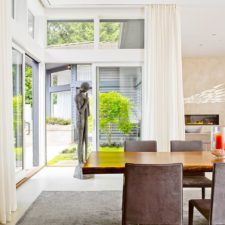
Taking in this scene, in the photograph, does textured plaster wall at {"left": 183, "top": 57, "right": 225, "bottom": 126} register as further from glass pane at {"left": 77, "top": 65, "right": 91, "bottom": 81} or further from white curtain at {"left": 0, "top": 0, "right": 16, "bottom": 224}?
white curtain at {"left": 0, "top": 0, "right": 16, "bottom": 224}

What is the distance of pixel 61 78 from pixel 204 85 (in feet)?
18.9

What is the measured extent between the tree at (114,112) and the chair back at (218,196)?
13.9 feet

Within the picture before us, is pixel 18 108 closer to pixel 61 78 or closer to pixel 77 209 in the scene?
pixel 61 78

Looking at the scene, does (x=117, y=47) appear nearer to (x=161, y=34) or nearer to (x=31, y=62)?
(x=161, y=34)

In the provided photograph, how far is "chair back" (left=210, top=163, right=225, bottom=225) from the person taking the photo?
2174mm

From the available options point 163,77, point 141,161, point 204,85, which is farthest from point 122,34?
point 204,85

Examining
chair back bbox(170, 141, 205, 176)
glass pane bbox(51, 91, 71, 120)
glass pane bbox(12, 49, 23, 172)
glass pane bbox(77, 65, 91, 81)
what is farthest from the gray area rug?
glass pane bbox(77, 65, 91, 81)

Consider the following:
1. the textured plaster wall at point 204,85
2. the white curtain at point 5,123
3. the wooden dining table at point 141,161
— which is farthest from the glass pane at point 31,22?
the textured plaster wall at point 204,85

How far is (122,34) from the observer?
6348 millimetres

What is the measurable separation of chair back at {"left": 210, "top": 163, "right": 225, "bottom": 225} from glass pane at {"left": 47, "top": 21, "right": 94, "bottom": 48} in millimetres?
4791

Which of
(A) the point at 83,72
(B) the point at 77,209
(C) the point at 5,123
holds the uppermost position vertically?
(A) the point at 83,72

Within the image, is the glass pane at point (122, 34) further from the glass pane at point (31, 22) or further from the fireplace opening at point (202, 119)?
the fireplace opening at point (202, 119)

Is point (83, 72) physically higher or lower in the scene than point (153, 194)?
higher

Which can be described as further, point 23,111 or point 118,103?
point 118,103
